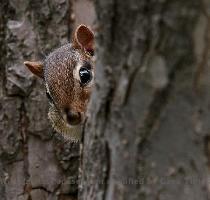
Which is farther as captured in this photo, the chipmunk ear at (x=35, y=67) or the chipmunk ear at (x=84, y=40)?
the chipmunk ear at (x=35, y=67)

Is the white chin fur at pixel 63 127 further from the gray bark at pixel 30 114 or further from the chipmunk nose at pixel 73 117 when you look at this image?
the gray bark at pixel 30 114

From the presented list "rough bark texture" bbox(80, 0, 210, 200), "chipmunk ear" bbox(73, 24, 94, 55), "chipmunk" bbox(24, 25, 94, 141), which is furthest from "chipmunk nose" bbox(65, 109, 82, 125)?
"rough bark texture" bbox(80, 0, 210, 200)

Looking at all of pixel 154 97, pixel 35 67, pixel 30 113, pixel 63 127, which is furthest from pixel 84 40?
pixel 154 97

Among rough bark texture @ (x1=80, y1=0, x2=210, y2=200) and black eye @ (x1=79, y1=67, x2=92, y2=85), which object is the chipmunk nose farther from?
rough bark texture @ (x1=80, y1=0, x2=210, y2=200)

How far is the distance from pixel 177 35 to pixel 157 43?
4 cm

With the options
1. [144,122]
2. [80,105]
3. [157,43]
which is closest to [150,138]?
[144,122]

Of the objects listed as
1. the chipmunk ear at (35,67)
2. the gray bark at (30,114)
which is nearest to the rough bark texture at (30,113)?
the gray bark at (30,114)

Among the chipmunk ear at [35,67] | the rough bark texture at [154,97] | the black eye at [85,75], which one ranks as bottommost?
the rough bark texture at [154,97]

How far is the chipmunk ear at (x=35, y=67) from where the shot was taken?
2.55m

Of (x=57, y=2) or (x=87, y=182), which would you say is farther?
(x=57, y=2)

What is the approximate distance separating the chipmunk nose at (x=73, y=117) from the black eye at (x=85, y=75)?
0.43 feet

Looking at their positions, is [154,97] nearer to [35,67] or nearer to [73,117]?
[73,117]

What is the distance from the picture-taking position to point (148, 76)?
1089mm

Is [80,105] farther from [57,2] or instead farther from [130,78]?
[130,78]
